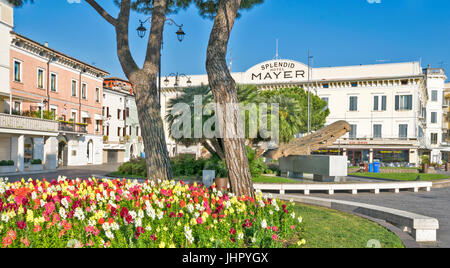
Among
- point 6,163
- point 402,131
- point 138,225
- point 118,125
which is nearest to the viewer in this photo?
point 138,225

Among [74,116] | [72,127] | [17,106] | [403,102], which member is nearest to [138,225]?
[17,106]

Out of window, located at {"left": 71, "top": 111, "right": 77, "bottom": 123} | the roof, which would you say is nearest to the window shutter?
the roof

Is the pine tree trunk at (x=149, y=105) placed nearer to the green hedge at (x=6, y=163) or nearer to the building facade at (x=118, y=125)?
the green hedge at (x=6, y=163)

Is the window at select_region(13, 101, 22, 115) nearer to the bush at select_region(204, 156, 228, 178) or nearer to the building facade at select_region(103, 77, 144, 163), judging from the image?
the building facade at select_region(103, 77, 144, 163)

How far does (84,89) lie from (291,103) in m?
25.7

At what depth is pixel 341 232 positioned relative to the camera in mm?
6348

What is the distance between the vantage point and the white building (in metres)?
49.6

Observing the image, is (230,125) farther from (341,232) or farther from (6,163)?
(6,163)

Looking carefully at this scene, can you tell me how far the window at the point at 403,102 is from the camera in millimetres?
49625

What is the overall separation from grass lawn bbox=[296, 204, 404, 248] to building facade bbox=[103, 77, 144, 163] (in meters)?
41.0

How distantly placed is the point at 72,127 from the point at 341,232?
37.1 m

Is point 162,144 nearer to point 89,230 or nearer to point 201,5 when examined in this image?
point 89,230

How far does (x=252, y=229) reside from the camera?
5.36 m

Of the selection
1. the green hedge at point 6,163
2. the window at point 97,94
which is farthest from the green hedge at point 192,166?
the window at point 97,94
